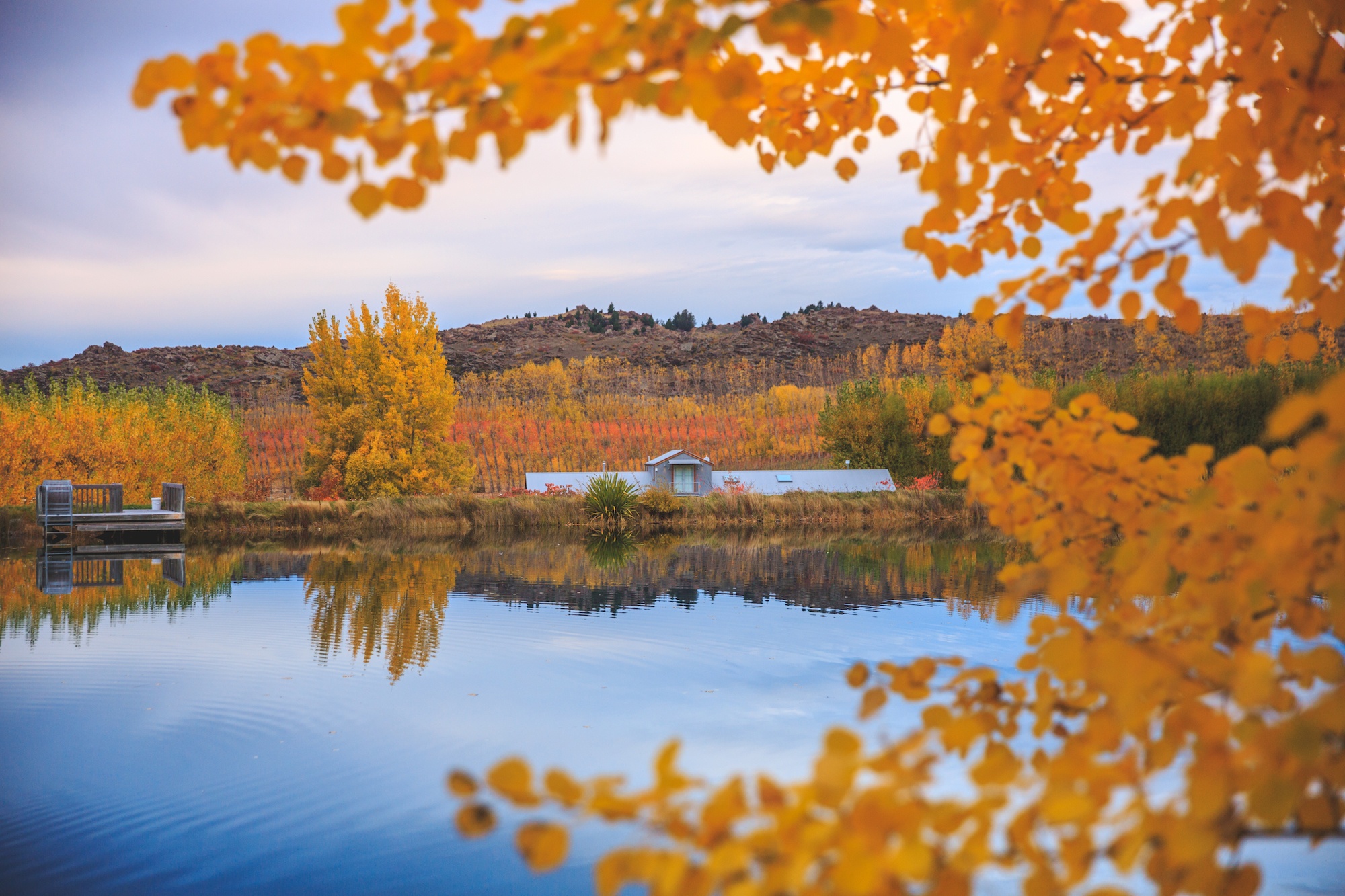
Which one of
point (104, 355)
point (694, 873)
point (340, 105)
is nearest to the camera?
point (694, 873)

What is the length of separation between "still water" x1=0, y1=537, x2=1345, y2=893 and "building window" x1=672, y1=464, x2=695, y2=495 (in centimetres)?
1101

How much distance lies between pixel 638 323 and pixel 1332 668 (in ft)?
244

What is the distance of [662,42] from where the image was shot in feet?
2.66

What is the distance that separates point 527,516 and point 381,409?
429cm

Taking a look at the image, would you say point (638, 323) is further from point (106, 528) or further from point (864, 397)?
point (106, 528)

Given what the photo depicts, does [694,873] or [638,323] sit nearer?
[694,873]

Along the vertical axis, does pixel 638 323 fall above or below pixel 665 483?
above

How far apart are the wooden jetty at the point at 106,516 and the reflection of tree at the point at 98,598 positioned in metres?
2.33

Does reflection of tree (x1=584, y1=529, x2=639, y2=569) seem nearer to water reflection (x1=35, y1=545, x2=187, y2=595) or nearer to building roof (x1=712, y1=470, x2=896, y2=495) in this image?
water reflection (x1=35, y1=545, x2=187, y2=595)

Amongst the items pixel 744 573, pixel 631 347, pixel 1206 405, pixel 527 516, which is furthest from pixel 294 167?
pixel 631 347

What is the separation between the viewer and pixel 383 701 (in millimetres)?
4957

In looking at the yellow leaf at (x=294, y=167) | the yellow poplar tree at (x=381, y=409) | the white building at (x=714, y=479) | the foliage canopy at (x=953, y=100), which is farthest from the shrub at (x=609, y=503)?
the yellow leaf at (x=294, y=167)

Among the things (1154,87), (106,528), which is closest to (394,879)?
(1154,87)

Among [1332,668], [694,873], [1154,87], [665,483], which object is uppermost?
[1154,87]
